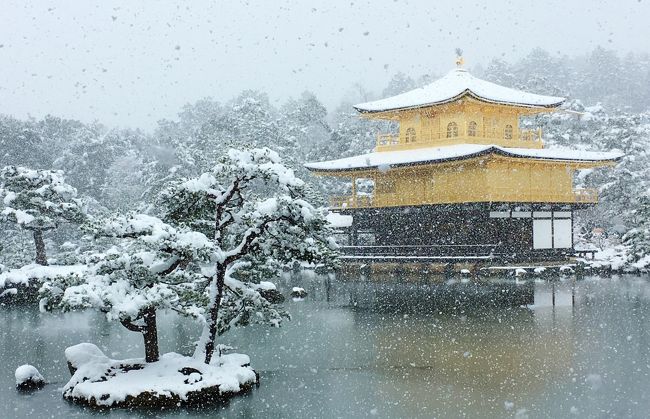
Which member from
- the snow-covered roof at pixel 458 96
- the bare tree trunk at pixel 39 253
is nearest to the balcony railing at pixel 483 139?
the snow-covered roof at pixel 458 96

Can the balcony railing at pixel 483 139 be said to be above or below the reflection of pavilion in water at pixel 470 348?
above

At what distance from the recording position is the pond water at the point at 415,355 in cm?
1096

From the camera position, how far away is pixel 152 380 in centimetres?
1169

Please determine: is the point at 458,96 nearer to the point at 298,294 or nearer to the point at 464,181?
the point at 464,181

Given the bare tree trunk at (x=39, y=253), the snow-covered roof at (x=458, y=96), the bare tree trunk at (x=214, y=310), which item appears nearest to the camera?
the bare tree trunk at (x=214, y=310)

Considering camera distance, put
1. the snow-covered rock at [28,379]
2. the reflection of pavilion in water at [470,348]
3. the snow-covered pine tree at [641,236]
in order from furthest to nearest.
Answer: the snow-covered pine tree at [641,236]
the snow-covered rock at [28,379]
the reflection of pavilion in water at [470,348]

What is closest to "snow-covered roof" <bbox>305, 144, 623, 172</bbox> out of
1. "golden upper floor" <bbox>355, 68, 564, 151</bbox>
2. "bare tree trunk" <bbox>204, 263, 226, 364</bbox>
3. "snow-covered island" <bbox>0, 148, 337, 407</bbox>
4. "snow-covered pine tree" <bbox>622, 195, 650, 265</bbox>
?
"golden upper floor" <bbox>355, 68, 564, 151</bbox>

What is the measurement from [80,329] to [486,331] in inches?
446

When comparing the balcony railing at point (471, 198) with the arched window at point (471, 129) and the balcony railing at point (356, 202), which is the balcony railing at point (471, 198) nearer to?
the balcony railing at point (356, 202)

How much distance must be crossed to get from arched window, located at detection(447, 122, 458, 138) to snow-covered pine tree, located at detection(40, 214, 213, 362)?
1117 inches

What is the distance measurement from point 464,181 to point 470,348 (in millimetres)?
21425

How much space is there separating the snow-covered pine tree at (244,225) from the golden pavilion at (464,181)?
20685 millimetres

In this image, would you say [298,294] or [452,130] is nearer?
[298,294]

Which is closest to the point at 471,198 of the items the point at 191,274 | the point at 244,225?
the point at 244,225
